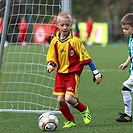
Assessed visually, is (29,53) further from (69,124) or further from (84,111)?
(69,124)

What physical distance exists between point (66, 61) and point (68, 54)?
9 cm

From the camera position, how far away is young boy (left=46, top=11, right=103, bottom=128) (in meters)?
6.85

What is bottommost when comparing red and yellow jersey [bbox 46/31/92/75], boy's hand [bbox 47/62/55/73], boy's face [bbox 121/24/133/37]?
boy's hand [bbox 47/62/55/73]

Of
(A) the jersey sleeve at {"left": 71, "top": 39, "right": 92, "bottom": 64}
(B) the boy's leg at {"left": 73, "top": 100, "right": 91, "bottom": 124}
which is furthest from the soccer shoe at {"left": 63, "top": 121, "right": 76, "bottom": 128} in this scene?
(A) the jersey sleeve at {"left": 71, "top": 39, "right": 92, "bottom": 64}

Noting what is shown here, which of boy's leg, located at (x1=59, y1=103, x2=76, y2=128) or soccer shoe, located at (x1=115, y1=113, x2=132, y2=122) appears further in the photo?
soccer shoe, located at (x1=115, y1=113, x2=132, y2=122)

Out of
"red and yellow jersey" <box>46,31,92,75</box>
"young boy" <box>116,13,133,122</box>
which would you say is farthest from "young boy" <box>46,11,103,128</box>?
"young boy" <box>116,13,133,122</box>

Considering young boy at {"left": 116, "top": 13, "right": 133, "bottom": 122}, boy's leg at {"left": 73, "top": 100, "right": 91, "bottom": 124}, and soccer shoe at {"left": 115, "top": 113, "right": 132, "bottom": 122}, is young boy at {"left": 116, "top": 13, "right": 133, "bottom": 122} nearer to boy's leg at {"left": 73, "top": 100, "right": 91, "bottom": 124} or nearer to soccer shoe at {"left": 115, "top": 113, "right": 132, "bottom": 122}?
soccer shoe at {"left": 115, "top": 113, "right": 132, "bottom": 122}

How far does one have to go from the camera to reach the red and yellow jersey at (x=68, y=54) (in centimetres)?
689

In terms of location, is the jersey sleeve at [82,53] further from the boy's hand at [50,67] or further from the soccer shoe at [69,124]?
the soccer shoe at [69,124]

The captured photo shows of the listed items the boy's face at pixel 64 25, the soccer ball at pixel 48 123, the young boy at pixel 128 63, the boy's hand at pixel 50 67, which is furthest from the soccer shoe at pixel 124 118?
the boy's face at pixel 64 25

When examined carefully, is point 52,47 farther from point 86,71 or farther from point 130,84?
point 86,71

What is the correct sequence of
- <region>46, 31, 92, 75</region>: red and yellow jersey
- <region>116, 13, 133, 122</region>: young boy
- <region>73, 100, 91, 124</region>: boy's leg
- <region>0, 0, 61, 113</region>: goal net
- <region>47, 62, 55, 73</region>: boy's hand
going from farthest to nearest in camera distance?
<region>0, 0, 61, 113</region>: goal net → <region>116, 13, 133, 122</region>: young boy → <region>73, 100, 91, 124</region>: boy's leg → <region>46, 31, 92, 75</region>: red and yellow jersey → <region>47, 62, 55, 73</region>: boy's hand

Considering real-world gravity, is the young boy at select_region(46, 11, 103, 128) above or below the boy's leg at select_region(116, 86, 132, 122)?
above

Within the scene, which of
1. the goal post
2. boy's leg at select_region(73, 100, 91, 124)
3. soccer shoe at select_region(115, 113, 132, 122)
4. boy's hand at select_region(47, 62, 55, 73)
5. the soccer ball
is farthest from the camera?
the goal post
